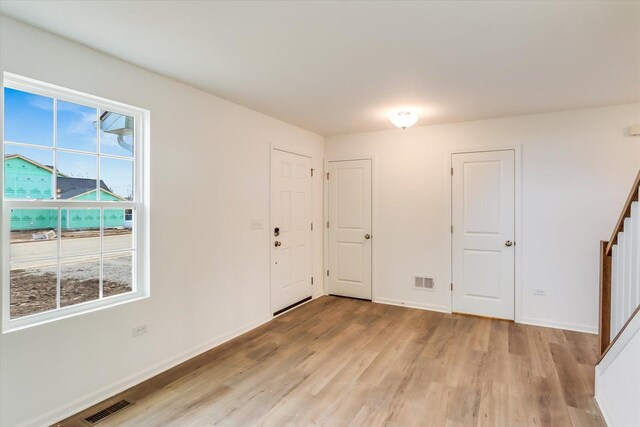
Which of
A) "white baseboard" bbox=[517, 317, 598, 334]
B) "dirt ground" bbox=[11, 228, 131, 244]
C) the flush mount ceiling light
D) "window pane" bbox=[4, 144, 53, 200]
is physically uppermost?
the flush mount ceiling light

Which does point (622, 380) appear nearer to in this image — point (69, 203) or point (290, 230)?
point (290, 230)

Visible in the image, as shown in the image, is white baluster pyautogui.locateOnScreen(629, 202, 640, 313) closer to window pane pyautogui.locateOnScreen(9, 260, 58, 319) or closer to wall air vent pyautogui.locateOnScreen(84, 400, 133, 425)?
wall air vent pyautogui.locateOnScreen(84, 400, 133, 425)

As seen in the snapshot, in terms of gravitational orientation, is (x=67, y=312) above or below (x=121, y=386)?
above

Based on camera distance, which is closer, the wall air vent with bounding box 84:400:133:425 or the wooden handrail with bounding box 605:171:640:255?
the wooden handrail with bounding box 605:171:640:255

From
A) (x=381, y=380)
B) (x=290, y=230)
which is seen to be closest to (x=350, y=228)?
(x=290, y=230)

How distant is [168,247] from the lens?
9.45 ft

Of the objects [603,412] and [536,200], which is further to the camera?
[536,200]

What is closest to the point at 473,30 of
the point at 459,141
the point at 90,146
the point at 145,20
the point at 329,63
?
the point at 329,63

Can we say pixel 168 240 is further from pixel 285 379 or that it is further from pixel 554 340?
pixel 554 340

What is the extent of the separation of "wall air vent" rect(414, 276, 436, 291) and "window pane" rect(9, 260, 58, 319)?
3.96 meters

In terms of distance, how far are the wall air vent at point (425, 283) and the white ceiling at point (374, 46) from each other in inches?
91.0

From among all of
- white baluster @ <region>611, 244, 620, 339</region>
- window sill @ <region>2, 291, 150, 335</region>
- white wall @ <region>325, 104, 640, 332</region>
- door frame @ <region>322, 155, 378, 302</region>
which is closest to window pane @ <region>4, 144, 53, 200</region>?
window sill @ <region>2, 291, 150, 335</region>

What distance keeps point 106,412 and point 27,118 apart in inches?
79.0

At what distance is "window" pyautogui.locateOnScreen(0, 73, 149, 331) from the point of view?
2.07m
